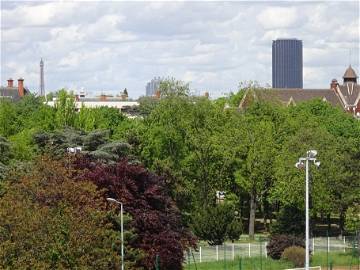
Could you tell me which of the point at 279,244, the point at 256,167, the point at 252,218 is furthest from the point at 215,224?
the point at 256,167

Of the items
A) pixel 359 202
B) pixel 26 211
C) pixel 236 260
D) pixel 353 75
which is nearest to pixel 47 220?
pixel 26 211

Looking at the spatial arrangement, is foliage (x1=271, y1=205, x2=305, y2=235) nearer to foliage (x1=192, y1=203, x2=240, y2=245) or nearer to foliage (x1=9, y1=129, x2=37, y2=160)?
foliage (x1=192, y1=203, x2=240, y2=245)

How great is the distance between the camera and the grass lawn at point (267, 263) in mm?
55719

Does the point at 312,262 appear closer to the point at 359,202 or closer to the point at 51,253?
the point at 359,202

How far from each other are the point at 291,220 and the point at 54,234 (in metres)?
35.8

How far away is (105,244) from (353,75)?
5669 inches

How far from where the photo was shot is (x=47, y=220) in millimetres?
39031

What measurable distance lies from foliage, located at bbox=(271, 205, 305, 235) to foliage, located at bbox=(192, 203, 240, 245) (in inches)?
201

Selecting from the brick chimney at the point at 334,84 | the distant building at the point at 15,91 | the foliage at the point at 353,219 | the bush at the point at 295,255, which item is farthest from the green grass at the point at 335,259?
the brick chimney at the point at 334,84

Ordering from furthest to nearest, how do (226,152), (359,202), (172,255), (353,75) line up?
(353,75)
(226,152)
(359,202)
(172,255)

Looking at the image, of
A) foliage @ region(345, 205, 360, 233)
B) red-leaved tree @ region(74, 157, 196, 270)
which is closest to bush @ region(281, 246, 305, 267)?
foliage @ region(345, 205, 360, 233)

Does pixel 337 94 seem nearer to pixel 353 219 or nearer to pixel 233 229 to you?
pixel 233 229

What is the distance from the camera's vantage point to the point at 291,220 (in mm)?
71938

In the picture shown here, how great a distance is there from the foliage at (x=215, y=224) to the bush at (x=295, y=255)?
9901 millimetres
